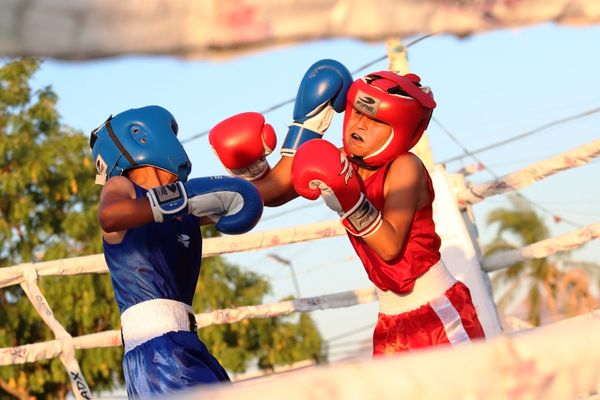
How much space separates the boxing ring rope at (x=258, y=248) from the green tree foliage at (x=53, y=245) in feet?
25.3

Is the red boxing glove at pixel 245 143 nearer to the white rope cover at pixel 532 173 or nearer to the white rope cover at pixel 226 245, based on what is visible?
the white rope cover at pixel 226 245

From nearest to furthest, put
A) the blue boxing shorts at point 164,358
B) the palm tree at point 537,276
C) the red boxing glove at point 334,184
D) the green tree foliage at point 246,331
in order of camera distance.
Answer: the blue boxing shorts at point 164,358
the red boxing glove at point 334,184
the green tree foliage at point 246,331
the palm tree at point 537,276

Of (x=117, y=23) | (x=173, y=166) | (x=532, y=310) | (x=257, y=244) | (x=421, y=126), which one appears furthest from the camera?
(x=532, y=310)

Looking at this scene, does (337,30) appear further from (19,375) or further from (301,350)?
(301,350)

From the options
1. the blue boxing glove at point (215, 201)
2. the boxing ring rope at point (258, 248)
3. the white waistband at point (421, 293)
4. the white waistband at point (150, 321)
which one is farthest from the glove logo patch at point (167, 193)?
the boxing ring rope at point (258, 248)

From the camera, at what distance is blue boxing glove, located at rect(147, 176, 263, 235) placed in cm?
215

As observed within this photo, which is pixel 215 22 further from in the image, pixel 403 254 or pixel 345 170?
pixel 403 254

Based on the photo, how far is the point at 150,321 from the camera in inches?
93.5

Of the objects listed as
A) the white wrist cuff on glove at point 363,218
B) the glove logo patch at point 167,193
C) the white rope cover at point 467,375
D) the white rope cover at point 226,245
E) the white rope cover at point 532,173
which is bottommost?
the white rope cover at point 467,375

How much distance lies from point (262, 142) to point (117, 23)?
6.75ft

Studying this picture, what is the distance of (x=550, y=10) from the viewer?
1.07m

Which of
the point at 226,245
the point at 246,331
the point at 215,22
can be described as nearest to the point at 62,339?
the point at 226,245

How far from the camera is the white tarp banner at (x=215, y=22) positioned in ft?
2.92

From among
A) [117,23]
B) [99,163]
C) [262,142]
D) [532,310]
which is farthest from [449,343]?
[532,310]
